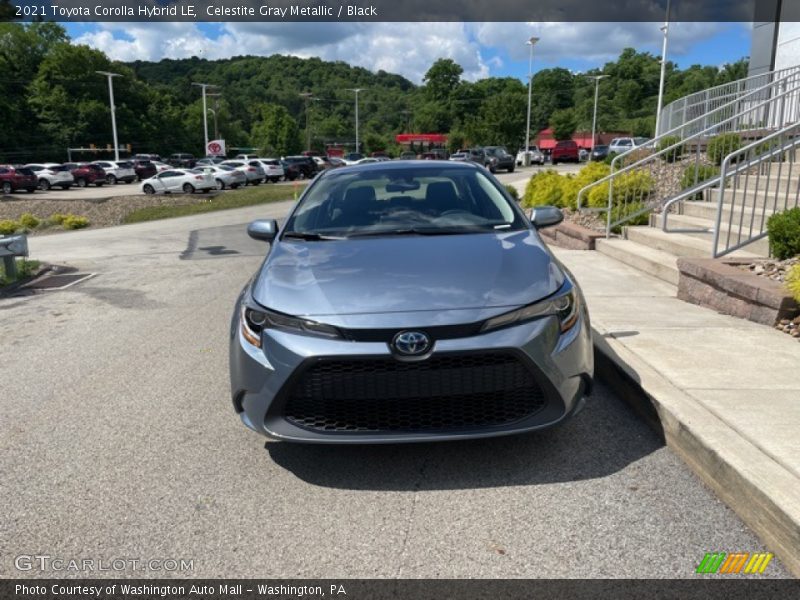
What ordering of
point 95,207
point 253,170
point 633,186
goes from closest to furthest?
1. point 633,186
2. point 95,207
3. point 253,170

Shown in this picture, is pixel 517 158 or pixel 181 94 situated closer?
pixel 517 158

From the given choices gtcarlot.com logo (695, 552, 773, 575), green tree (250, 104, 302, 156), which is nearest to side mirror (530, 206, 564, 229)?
gtcarlot.com logo (695, 552, 773, 575)

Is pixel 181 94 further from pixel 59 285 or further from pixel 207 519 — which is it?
pixel 207 519

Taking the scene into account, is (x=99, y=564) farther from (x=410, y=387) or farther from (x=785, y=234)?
(x=785, y=234)

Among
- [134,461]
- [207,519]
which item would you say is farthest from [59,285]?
[207,519]

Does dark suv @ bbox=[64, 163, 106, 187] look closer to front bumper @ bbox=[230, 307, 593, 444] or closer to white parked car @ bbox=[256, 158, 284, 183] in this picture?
white parked car @ bbox=[256, 158, 284, 183]

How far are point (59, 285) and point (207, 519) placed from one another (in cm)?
765

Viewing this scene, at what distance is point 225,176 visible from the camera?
37188 millimetres

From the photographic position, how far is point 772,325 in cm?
533

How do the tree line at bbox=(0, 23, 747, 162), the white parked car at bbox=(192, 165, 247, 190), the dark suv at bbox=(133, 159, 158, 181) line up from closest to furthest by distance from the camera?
1. the white parked car at bbox=(192, 165, 247, 190)
2. the dark suv at bbox=(133, 159, 158, 181)
3. the tree line at bbox=(0, 23, 747, 162)

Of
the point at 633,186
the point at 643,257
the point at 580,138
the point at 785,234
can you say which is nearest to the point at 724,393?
the point at 785,234

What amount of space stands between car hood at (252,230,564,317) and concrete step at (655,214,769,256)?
398cm

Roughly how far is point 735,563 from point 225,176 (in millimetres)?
37148

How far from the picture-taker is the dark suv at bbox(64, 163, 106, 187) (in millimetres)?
44094
